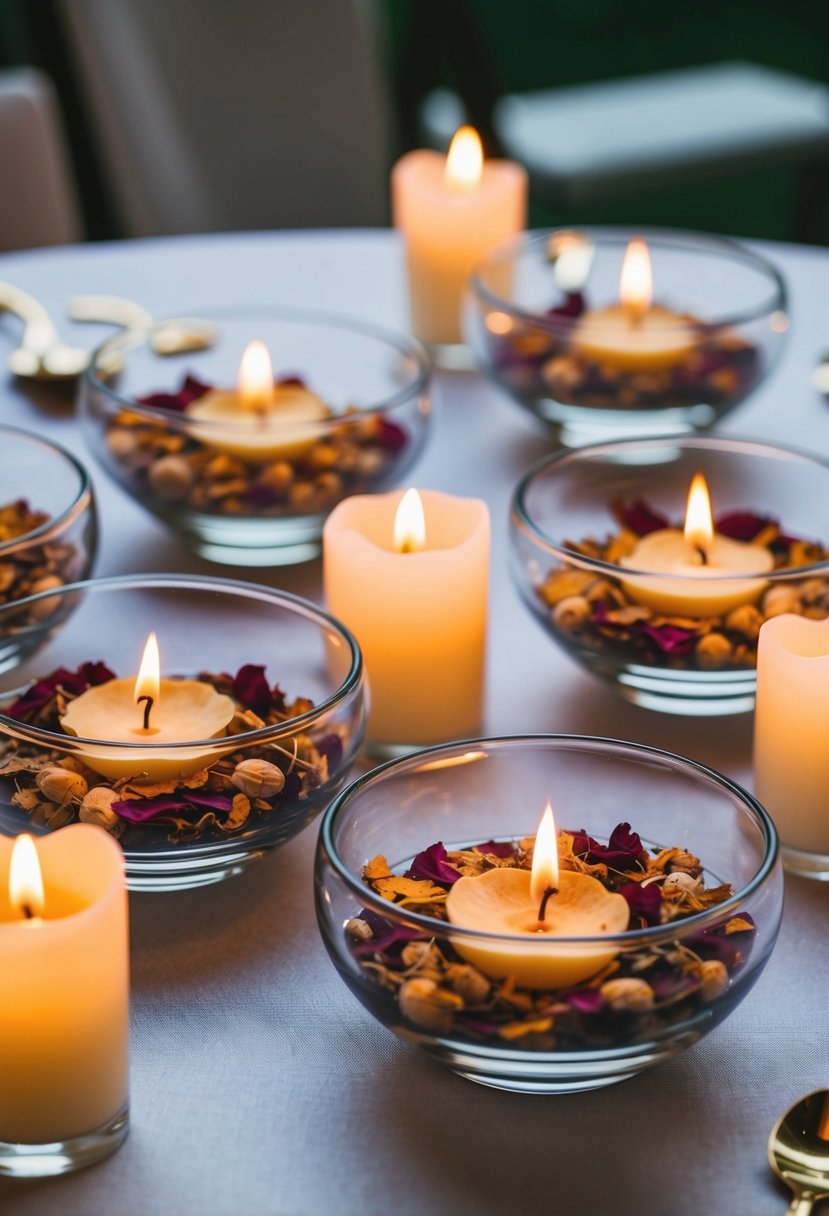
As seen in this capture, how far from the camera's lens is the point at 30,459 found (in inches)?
39.2

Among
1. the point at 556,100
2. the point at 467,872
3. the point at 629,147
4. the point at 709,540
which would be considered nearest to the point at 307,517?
the point at 709,540

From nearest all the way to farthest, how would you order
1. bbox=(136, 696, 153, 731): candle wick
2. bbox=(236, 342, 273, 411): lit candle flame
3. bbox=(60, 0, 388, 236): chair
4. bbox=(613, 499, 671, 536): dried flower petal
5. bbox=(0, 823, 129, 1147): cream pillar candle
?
1. bbox=(0, 823, 129, 1147): cream pillar candle
2. bbox=(136, 696, 153, 731): candle wick
3. bbox=(613, 499, 671, 536): dried flower petal
4. bbox=(236, 342, 273, 411): lit candle flame
5. bbox=(60, 0, 388, 236): chair

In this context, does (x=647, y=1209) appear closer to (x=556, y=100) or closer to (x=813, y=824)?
(x=813, y=824)

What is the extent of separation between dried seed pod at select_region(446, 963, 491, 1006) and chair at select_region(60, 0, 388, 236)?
1.52m

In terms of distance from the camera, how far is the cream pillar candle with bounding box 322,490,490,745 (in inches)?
31.2

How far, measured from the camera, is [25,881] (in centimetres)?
52

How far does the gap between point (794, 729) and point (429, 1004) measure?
0.25 m

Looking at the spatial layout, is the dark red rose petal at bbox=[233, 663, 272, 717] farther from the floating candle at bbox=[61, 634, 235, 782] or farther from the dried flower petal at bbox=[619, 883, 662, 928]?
the dried flower petal at bbox=[619, 883, 662, 928]

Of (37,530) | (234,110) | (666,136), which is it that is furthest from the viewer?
(666,136)

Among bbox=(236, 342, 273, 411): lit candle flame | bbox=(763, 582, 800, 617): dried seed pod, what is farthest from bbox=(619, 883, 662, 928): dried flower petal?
bbox=(236, 342, 273, 411): lit candle flame

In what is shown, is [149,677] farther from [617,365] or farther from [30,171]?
[30,171]

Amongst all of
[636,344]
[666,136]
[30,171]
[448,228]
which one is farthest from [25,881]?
[666,136]

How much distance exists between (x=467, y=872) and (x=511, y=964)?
0.33 ft

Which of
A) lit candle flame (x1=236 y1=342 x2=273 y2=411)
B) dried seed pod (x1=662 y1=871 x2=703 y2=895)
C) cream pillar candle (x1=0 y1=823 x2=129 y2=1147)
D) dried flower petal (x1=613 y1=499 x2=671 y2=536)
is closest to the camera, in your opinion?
cream pillar candle (x1=0 y1=823 x2=129 y2=1147)
